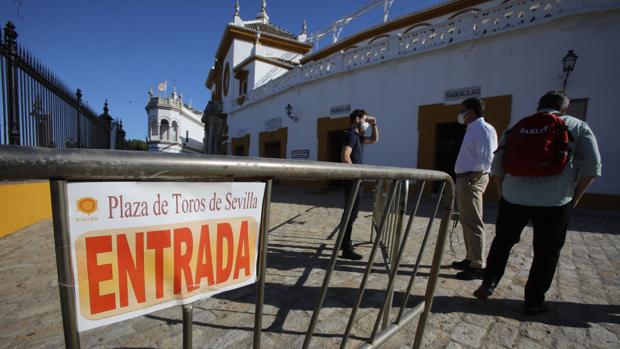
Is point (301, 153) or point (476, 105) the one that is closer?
point (476, 105)

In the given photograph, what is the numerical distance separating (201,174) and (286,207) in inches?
257

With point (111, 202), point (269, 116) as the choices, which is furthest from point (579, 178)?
point (269, 116)

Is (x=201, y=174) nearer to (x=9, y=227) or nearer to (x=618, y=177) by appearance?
(x=9, y=227)

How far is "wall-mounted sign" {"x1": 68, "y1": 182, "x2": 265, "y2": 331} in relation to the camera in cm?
69

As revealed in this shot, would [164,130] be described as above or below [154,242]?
above

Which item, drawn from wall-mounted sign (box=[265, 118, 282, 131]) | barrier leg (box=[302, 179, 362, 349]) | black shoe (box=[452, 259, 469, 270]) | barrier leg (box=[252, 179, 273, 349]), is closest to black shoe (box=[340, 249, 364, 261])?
black shoe (box=[452, 259, 469, 270])

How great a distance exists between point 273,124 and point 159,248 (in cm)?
1445

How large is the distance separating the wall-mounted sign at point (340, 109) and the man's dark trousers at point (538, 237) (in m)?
9.16

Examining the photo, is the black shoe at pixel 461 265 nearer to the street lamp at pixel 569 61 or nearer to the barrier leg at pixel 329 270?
the barrier leg at pixel 329 270

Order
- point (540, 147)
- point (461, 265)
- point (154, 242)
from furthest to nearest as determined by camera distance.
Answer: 1. point (461, 265)
2. point (540, 147)
3. point (154, 242)

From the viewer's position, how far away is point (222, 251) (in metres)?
0.91

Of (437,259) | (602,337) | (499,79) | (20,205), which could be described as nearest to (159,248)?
(437,259)

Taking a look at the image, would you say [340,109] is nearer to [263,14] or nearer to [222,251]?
[222,251]

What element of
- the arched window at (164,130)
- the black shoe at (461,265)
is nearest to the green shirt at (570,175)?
the black shoe at (461,265)
